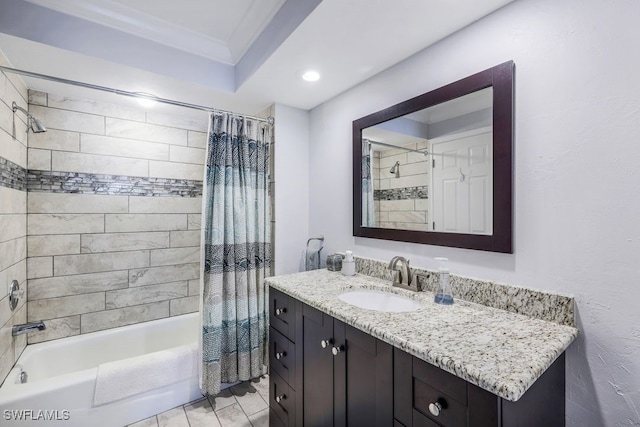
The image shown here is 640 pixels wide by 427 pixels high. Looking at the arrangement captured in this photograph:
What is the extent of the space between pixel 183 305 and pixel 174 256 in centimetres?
47

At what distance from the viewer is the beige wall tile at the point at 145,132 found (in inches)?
91.4

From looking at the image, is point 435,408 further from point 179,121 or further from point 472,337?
point 179,121

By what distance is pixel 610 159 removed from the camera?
0.96 meters

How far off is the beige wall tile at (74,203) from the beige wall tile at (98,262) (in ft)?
1.16

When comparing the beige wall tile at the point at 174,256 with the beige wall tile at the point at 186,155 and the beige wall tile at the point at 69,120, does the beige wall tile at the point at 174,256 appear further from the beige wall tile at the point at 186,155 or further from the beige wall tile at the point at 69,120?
the beige wall tile at the point at 69,120

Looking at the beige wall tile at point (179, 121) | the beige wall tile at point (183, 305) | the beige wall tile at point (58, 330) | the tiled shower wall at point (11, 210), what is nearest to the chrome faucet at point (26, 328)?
the tiled shower wall at point (11, 210)

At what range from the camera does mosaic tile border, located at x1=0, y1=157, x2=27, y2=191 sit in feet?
5.35

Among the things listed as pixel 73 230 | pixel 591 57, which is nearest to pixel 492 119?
pixel 591 57

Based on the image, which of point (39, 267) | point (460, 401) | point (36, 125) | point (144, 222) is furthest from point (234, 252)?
point (460, 401)

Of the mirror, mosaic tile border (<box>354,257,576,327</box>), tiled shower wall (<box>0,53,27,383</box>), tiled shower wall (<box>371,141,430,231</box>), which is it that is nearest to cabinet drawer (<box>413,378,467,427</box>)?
mosaic tile border (<box>354,257,576,327</box>)

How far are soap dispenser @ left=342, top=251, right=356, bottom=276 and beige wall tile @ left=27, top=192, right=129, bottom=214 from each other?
6.22ft

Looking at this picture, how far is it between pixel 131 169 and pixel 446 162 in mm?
2425

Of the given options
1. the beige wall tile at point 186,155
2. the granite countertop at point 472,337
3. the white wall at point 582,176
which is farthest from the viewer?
the beige wall tile at point 186,155

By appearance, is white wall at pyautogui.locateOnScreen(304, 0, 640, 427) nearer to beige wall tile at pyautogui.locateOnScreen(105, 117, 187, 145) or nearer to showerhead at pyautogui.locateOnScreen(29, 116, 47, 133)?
beige wall tile at pyautogui.locateOnScreen(105, 117, 187, 145)
